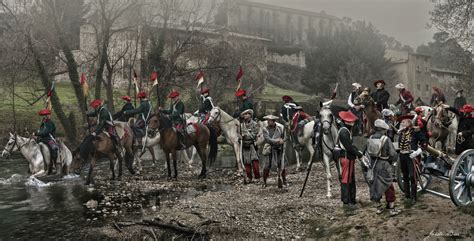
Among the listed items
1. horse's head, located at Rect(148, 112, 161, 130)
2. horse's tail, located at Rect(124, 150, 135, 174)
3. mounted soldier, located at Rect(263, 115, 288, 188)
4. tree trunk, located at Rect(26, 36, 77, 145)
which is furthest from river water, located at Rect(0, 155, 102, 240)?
tree trunk, located at Rect(26, 36, 77, 145)

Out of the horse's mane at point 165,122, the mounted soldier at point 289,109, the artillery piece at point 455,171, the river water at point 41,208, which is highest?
the mounted soldier at point 289,109

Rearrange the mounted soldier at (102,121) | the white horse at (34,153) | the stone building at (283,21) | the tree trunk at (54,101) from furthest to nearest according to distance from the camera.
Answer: the stone building at (283,21), the tree trunk at (54,101), the white horse at (34,153), the mounted soldier at (102,121)

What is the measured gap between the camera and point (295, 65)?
7462 cm

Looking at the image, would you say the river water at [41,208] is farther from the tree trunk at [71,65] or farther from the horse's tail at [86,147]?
the tree trunk at [71,65]

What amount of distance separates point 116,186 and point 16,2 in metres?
17.9

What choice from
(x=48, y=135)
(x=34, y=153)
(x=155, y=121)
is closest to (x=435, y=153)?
(x=155, y=121)

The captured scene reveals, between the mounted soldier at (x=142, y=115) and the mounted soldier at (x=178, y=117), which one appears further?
the mounted soldier at (x=142, y=115)

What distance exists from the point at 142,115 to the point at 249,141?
5.45 m

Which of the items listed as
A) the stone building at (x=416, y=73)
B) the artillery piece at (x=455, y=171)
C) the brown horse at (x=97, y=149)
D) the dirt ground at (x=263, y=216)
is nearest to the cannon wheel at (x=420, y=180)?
the artillery piece at (x=455, y=171)

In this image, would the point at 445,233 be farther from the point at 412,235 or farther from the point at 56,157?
the point at 56,157

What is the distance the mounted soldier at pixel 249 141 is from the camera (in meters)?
14.9

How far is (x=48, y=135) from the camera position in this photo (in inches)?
645

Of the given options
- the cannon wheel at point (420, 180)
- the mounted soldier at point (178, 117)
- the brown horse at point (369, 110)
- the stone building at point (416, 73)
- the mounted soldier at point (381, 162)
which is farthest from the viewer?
the stone building at point (416, 73)

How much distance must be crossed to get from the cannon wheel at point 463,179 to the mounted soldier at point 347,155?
1.97 metres
